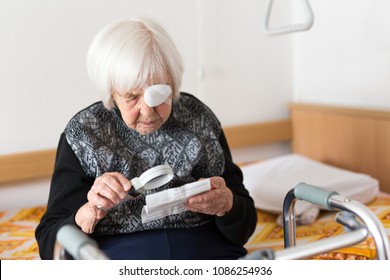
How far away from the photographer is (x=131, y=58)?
1231 millimetres

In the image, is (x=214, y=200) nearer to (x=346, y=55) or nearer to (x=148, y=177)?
(x=148, y=177)

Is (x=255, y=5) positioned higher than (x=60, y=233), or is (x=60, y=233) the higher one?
(x=255, y=5)

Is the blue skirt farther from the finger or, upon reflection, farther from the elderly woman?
the finger

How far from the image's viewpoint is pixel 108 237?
1.33m

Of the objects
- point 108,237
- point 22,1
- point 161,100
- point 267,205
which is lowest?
point 267,205

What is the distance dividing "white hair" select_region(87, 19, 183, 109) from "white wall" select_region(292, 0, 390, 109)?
113 cm

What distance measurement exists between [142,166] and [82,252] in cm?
54

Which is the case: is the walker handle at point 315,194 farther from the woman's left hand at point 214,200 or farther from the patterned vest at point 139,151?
the patterned vest at point 139,151

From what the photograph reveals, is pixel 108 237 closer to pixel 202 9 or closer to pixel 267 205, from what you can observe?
pixel 267 205

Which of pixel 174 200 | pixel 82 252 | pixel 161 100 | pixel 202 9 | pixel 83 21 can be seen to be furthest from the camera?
pixel 202 9

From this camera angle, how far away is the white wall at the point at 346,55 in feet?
7.02

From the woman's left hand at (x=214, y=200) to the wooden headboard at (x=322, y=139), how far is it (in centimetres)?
106

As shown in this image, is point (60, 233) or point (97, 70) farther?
point (97, 70)

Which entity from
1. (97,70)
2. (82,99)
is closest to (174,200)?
(97,70)
